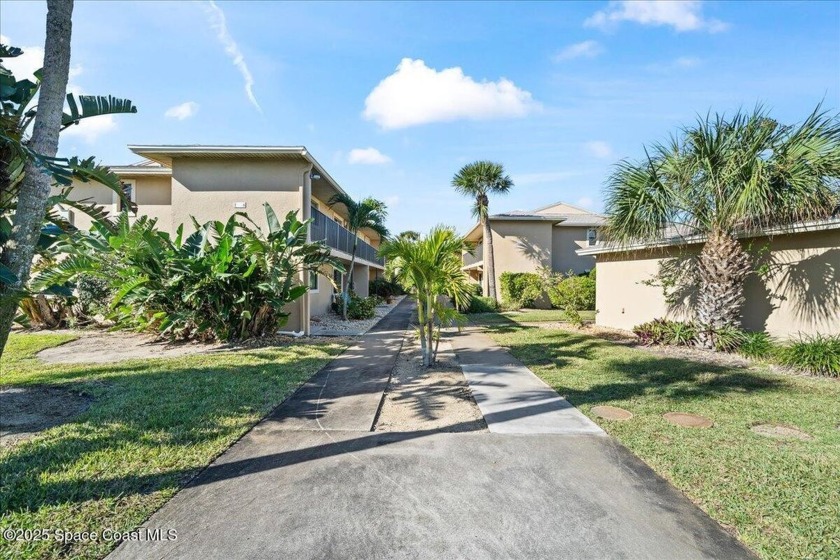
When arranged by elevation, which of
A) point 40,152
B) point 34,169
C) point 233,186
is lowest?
point 34,169

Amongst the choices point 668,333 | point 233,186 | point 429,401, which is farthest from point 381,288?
point 429,401

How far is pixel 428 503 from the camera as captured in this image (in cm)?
345

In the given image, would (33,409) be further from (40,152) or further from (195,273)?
(195,273)

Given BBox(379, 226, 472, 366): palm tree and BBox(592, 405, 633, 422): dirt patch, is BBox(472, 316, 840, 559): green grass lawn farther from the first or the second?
BBox(379, 226, 472, 366): palm tree

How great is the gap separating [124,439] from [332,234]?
13323mm

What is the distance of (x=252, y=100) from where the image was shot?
10.5 metres

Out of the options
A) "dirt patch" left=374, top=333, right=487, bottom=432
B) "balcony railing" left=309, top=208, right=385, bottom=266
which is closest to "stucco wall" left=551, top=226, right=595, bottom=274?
"balcony railing" left=309, top=208, right=385, bottom=266

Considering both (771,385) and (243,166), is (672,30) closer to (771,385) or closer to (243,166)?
(771,385)

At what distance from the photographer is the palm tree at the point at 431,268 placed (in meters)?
8.57

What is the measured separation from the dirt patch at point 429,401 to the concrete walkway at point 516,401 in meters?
0.20

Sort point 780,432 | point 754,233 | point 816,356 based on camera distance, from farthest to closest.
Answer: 1. point 754,233
2. point 816,356
3. point 780,432

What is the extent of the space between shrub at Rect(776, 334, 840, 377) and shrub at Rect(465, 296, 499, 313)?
47.7ft

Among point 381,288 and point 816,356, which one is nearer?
point 816,356

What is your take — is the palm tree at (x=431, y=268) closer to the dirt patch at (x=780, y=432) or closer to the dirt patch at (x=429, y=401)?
the dirt patch at (x=429, y=401)
